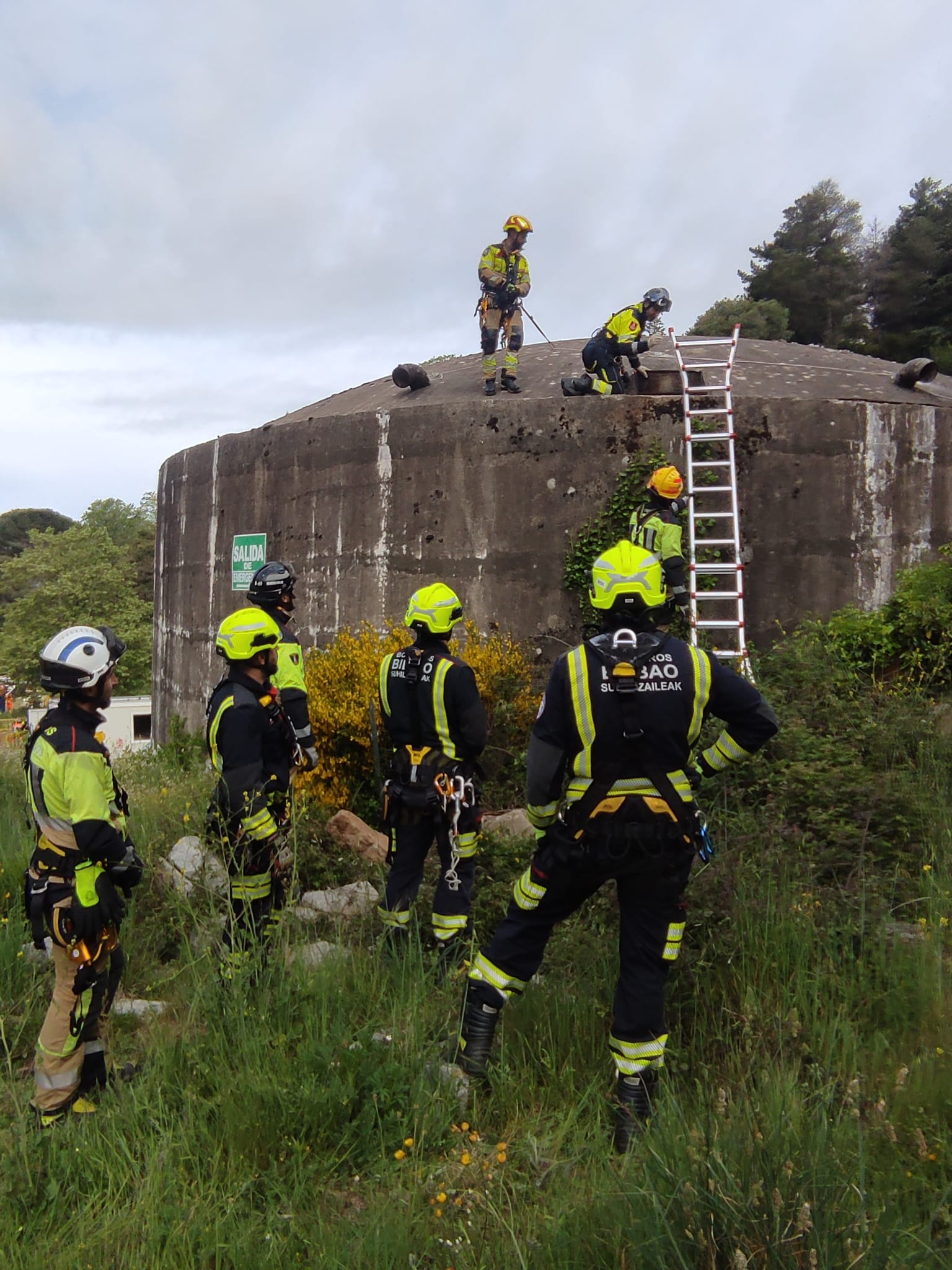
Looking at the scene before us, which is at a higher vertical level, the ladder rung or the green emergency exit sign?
the ladder rung

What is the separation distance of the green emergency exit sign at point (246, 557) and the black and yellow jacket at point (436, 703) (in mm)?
5231

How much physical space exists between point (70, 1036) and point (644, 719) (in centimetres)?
229

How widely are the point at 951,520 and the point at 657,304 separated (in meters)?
3.30

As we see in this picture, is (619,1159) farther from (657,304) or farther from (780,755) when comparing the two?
(657,304)

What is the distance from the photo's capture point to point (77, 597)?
37188 millimetres

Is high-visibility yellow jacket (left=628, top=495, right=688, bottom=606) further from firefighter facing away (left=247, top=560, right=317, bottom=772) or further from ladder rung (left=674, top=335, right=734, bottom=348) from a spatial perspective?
ladder rung (left=674, top=335, right=734, bottom=348)

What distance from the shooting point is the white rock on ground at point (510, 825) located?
544 centimetres

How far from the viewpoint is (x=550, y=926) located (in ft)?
10.7

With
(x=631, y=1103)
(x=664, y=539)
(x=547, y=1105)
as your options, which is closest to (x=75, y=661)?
(x=547, y=1105)

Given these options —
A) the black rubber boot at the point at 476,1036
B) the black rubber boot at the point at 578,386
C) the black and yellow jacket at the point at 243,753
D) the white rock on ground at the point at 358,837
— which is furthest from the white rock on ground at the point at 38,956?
the black rubber boot at the point at 578,386

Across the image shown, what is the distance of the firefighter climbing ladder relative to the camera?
7137mm

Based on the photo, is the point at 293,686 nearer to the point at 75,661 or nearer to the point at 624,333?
the point at 75,661

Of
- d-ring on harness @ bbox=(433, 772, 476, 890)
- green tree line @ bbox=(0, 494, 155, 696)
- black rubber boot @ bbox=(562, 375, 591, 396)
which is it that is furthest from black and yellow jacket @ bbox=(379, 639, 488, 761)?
green tree line @ bbox=(0, 494, 155, 696)

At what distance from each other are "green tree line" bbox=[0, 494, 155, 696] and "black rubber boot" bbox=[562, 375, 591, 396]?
30.1 meters
